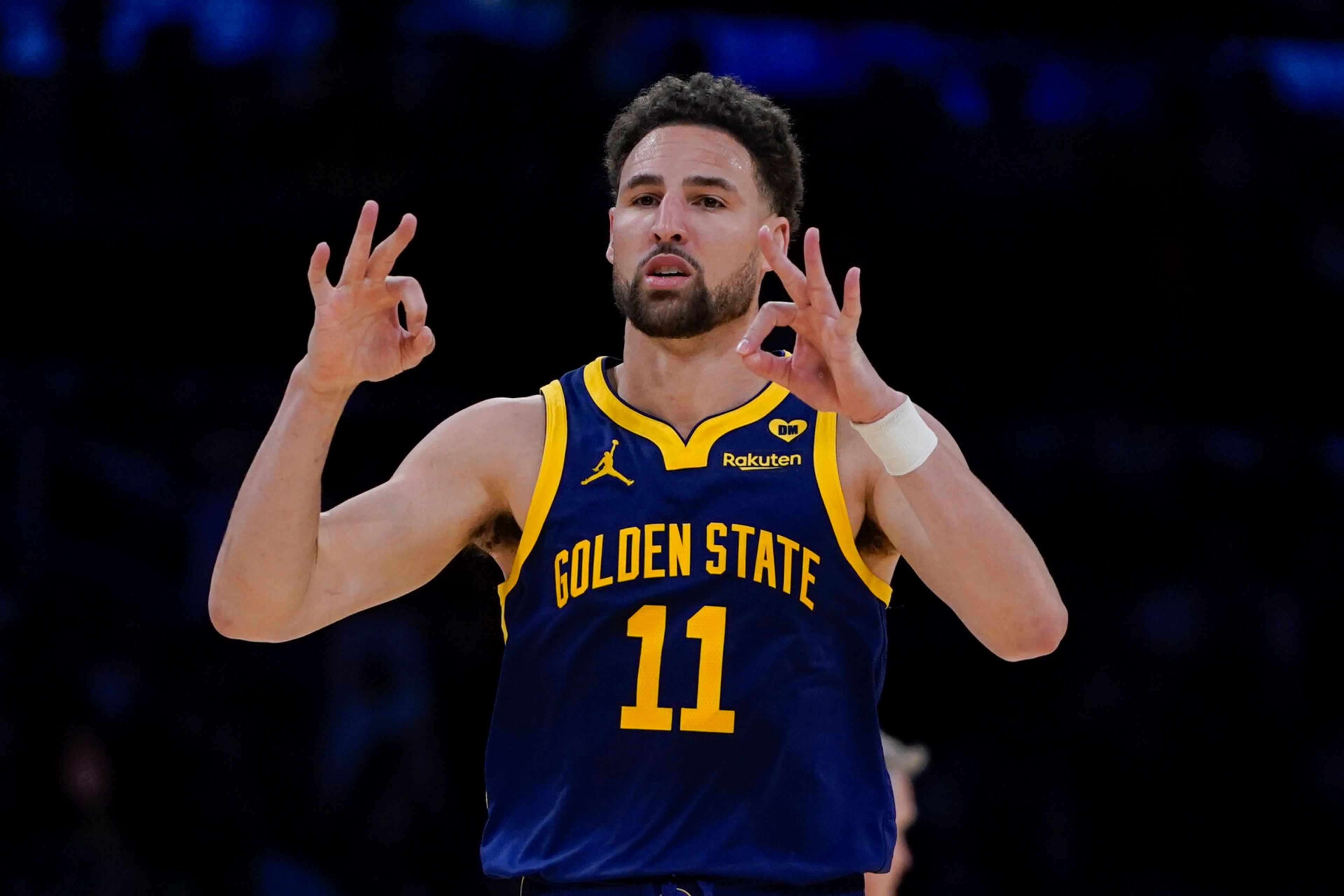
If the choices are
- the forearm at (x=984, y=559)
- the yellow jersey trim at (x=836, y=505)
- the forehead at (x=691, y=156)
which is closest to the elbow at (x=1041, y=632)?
the forearm at (x=984, y=559)

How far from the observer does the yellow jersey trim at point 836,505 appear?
10.3ft

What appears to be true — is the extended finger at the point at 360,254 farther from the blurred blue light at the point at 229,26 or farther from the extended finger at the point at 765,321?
the blurred blue light at the point at 229,26

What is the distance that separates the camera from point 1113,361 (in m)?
7.32

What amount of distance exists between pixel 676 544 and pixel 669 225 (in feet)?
2.17

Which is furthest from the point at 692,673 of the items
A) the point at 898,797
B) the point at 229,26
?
the point at 229,26

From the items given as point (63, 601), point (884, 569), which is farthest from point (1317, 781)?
point (63, 601)

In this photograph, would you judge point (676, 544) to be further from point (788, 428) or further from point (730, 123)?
point (730, 123)

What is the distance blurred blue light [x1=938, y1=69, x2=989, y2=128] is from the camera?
7430mm

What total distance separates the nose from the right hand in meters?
0.59

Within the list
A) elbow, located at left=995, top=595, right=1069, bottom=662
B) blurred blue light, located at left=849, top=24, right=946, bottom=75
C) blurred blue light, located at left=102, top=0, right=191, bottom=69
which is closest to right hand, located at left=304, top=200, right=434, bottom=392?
elbow, located at left=995, top=595, right=1069, bottom=662

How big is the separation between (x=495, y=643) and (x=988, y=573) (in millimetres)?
4365

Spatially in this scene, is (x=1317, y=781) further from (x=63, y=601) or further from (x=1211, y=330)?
(x=63, y=601)

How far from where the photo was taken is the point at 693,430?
3.32m

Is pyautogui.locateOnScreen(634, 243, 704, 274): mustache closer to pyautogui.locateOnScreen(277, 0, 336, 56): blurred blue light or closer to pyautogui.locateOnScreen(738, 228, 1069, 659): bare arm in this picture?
pyautogui.locateOnScreen(738, 228, 1069, 659): bare arm
